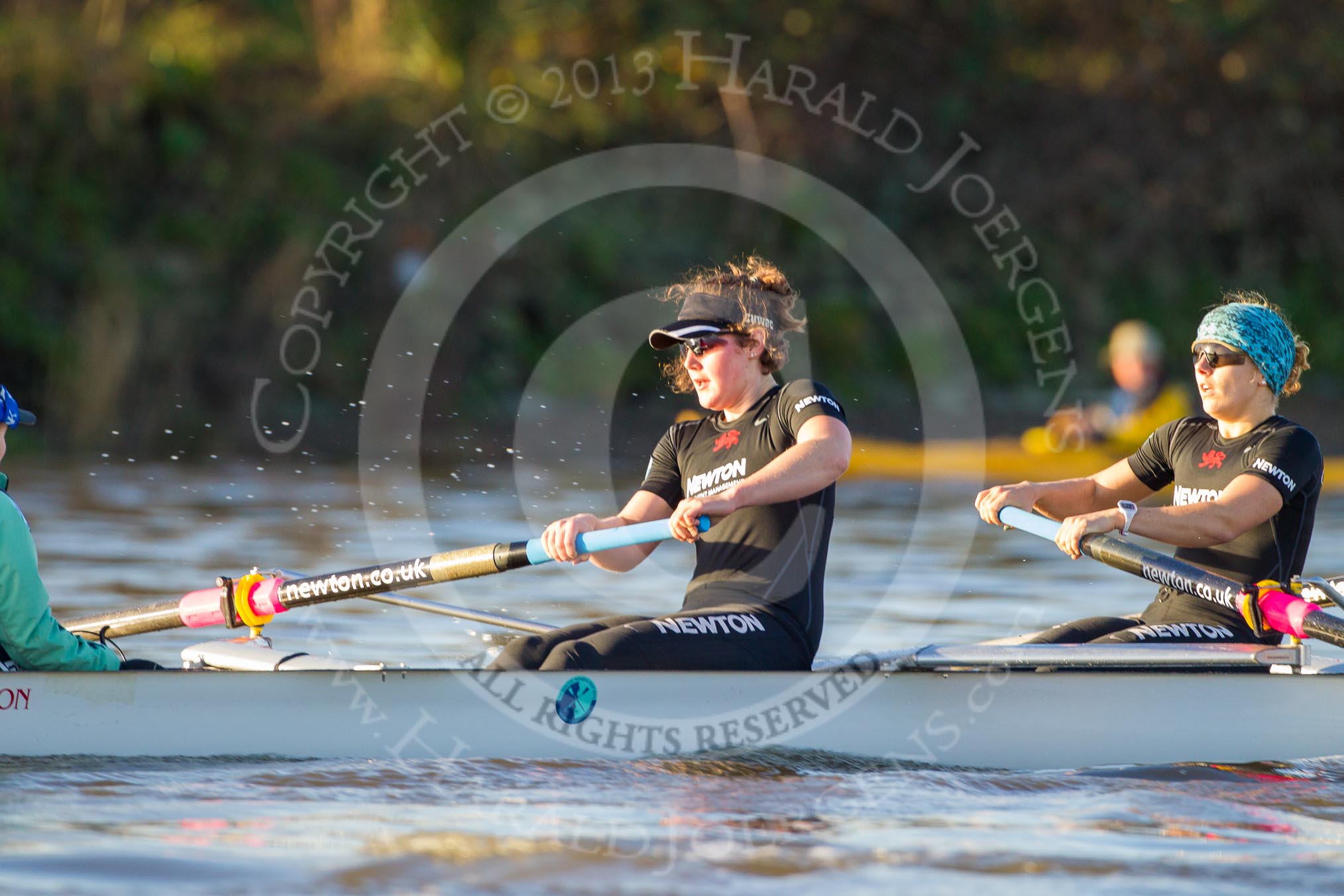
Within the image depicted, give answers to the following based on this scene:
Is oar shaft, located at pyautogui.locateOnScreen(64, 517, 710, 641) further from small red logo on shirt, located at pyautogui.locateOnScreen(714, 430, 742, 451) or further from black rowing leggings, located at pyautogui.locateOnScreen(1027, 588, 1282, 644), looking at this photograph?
black rowing leggings, located at pyautogui.locateOnScreen(1027, 588, 1282, 644)

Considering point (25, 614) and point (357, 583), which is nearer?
point (25, 614)

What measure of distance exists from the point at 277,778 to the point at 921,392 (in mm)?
15032

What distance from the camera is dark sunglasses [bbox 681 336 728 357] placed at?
5.07 m

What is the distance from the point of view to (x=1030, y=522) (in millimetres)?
5465

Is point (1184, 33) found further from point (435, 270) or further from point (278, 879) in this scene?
point (278, 879)

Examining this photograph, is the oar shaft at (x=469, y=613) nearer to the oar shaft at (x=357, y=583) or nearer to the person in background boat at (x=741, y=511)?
the oar shaft at (x=357, y=583)

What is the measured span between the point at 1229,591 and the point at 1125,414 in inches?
343

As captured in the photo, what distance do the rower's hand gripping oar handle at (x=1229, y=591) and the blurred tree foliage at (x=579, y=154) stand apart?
38.4 ft

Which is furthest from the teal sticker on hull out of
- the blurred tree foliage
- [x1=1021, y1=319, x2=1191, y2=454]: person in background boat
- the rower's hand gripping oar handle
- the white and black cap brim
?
the blurred tree foliage

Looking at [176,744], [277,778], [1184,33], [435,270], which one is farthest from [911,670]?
[1184,33]

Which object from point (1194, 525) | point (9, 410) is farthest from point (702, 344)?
point (9, 410)

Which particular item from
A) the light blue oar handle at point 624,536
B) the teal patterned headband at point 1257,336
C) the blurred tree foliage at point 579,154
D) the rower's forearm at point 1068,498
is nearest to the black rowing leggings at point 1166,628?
the rower's forearm at point 1068,498

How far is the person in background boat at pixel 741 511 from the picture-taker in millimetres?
4910

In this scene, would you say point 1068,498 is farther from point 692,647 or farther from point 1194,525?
point 692,647
